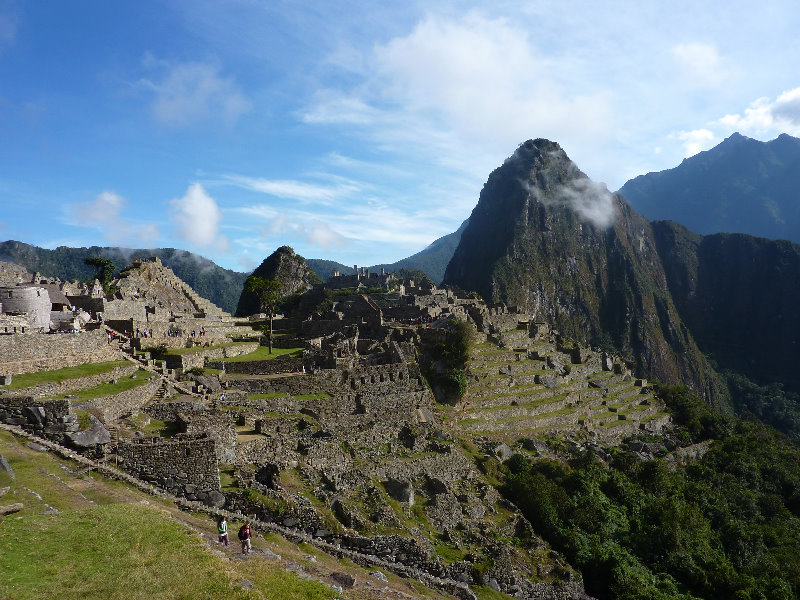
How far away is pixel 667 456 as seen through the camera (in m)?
51.2

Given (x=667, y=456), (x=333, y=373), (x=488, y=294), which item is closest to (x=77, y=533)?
(x=333, y=373)

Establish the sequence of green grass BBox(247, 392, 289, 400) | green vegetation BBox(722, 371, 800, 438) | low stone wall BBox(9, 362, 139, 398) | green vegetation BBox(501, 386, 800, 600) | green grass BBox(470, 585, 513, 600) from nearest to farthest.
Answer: low stone wall BBox(9, 362, 139, 398) → green grass BBox(470, 585, 513, 600) → green grass BBox(247, 392, 289, 400) → green vegetation BBox(501, 386, 800, 600) → green vegetation BBox(722, 371, 800, 438)

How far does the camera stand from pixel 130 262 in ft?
418

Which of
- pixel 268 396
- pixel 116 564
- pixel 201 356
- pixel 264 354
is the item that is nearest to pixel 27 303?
pixel 201 356

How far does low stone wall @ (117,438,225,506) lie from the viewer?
49.8 feet

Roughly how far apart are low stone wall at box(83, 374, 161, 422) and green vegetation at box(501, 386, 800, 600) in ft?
67.9

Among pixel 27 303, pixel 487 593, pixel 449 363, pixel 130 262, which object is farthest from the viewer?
pixel 130 262

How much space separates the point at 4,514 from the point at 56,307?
2393 centimetres

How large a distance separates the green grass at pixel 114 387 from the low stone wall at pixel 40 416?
222 cm

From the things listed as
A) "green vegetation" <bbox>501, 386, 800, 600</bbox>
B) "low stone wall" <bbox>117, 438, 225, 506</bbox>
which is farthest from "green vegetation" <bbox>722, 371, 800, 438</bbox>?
"low stone wall" <bbox>117, 438, 225, 506</bbox>

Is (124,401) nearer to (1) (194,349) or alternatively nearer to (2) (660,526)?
(1) (194,349)

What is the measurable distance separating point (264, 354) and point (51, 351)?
14.6 metres

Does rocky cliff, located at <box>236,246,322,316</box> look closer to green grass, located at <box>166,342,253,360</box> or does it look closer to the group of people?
green grass, located at <box>166,342,253,360</box>

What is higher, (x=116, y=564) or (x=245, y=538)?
(x=116, y=564)
